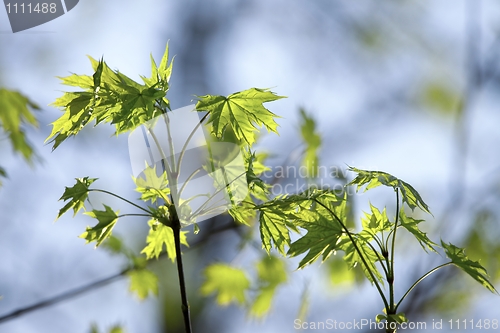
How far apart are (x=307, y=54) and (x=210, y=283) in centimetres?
349

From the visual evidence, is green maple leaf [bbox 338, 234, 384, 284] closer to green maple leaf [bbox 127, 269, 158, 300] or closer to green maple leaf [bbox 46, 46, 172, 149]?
green maple leaf [bbox 46, 46, 172, 149]

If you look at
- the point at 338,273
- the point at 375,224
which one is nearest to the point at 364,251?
the point at 375,224

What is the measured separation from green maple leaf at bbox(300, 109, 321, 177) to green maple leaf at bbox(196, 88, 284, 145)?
2.84 ft

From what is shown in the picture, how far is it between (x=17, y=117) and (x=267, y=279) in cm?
106

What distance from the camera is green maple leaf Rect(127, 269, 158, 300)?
4.56 feet

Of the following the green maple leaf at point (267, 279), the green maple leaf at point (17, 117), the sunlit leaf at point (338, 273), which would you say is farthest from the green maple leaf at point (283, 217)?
the sunlit leaf at point (338, 273)

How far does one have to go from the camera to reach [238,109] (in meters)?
0.72

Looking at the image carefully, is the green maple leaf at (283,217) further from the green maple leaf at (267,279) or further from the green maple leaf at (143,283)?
the green maple leaf at (267,279)

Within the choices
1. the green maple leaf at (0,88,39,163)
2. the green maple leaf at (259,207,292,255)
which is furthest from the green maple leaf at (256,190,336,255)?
the green maple leaf at (0,88,39,163)

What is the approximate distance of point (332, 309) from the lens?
13.7ft

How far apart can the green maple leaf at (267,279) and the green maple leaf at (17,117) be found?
969 mm

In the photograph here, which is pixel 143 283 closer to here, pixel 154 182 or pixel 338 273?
pixel 154 182

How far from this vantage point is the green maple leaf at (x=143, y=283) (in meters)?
1.39

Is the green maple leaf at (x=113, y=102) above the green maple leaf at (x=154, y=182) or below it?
above
